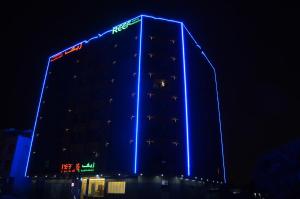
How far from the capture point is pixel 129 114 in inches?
1449

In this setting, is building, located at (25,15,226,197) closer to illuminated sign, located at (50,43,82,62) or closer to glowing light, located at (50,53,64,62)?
illuminated sign, located at (50,43,82,62)

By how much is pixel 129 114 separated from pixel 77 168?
10594mm

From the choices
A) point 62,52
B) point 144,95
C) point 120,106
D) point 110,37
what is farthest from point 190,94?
point 62,52

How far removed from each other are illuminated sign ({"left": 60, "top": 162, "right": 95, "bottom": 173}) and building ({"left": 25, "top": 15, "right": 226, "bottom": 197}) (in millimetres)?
136

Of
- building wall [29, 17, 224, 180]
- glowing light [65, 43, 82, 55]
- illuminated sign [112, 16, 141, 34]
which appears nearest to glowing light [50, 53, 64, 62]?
glowing light [65, 43, 82, 55]

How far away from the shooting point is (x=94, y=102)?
138ft

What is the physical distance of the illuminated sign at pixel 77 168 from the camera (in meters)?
37.3

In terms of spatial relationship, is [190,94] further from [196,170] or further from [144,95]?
[196,170]

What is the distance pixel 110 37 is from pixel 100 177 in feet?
73.7

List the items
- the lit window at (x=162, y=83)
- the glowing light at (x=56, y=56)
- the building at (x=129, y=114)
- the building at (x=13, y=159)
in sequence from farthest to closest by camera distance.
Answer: the glowing light at (x=56, y=56) → the building at (x=13, y=159) → the lit window at (x=162, y=83) → the building at (x=129, y=114)

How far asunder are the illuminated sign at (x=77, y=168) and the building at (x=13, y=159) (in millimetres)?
11144

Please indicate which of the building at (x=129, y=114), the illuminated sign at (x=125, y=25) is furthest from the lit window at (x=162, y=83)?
the illuminated sign at (x=125, y=25)

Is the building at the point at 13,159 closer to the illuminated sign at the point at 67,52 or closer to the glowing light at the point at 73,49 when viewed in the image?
the illuminated sign at the point at 67,52

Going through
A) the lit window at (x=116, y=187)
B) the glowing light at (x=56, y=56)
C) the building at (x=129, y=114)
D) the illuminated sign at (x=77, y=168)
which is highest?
the glowing light at (x=56, y=56)
